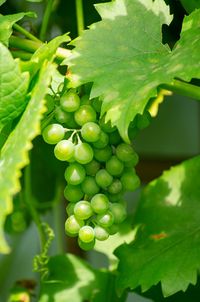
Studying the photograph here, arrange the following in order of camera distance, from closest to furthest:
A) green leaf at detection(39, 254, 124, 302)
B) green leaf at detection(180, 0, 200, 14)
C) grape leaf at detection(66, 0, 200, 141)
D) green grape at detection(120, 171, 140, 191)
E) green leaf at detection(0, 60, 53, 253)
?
green leaf at detection(0, 60, 53, 253), grape leaf at detection(66, 0, 200, 141), green grape at detection(120, 171, 140, 191), green leaf at detection(180, 0, 200, 14), green leaf at detection(39, 254, 124, 302)

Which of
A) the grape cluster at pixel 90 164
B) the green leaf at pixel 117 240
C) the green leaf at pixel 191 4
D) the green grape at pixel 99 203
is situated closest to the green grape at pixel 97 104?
the grape cluster at pixel 90 164

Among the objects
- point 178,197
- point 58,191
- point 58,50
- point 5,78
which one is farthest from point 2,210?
point 58,191

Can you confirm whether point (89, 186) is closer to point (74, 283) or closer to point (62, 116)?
point (62, 116)

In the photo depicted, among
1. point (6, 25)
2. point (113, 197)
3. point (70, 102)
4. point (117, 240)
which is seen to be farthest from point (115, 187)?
point (117, 240)

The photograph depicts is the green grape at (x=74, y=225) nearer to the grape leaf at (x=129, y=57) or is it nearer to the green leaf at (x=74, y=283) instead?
the grape leaf at (x=129, y=57)

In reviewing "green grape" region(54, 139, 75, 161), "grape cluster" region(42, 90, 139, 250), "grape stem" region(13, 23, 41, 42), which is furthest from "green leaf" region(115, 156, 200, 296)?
"grape stem" region(13, 23, 41, 42)

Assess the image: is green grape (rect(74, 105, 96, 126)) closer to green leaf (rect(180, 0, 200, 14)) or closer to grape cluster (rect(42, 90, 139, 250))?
grape cluster (rect(42, 90, 139, 250))
